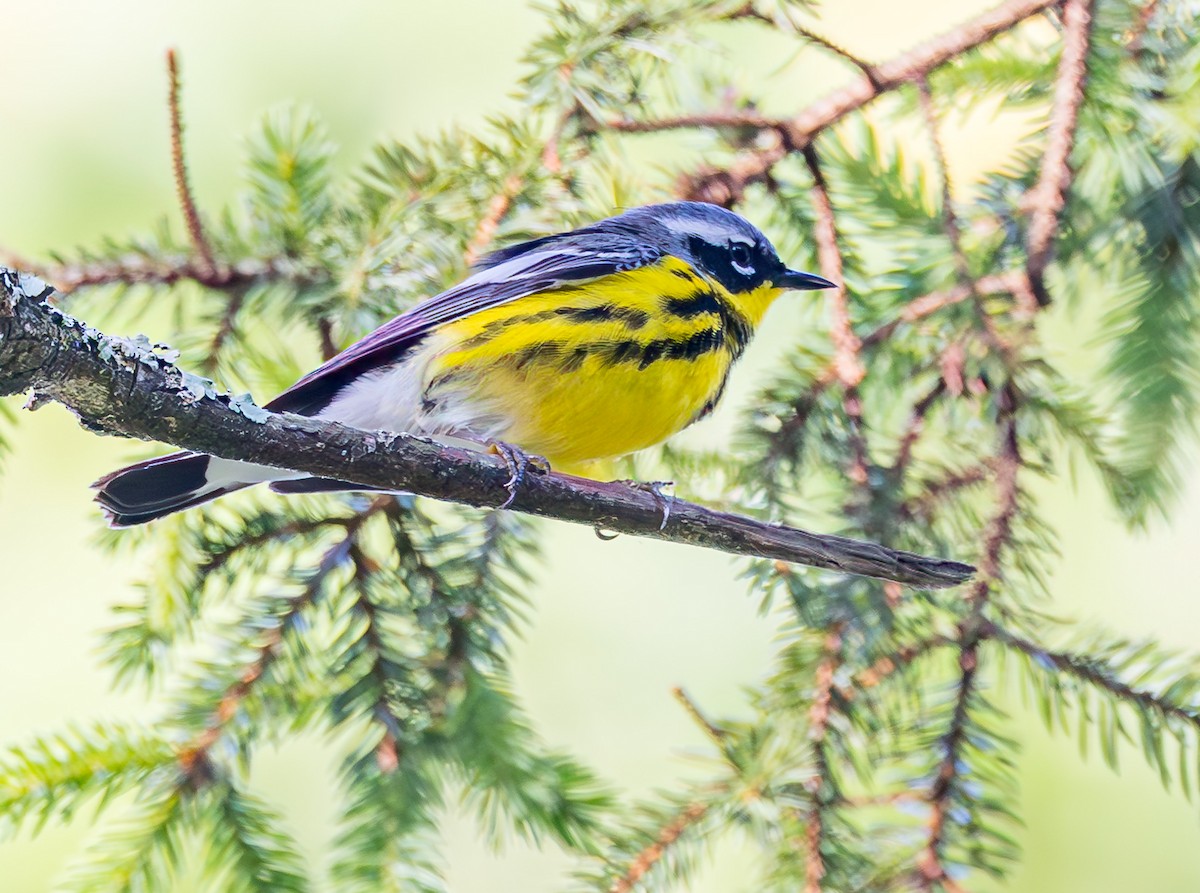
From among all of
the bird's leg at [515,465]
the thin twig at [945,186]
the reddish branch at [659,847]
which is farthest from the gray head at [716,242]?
the reddish branch at [659,847]

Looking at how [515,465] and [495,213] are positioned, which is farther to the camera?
[495,213]

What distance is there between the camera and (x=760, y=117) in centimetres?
177

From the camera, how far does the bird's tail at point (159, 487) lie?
1.54 meters

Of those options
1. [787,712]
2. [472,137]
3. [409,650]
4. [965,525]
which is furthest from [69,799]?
[965,525]

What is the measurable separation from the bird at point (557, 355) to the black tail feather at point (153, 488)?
47 mm

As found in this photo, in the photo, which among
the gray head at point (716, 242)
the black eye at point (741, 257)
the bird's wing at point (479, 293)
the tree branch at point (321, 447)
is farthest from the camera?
the black eye at point (741, 257)

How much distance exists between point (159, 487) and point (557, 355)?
24.2 inches

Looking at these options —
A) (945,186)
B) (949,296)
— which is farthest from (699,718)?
(945,186)

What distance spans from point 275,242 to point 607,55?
57 cm

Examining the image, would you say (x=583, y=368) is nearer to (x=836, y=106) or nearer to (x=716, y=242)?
(x=716, y=242)

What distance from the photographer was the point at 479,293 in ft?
6.32

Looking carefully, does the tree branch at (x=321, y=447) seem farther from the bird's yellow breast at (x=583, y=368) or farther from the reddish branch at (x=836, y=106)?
the reddish branch at (x=836, y=106)

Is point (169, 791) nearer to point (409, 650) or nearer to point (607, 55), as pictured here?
point (409, 650)

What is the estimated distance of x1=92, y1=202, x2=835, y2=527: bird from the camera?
5.91 ft
